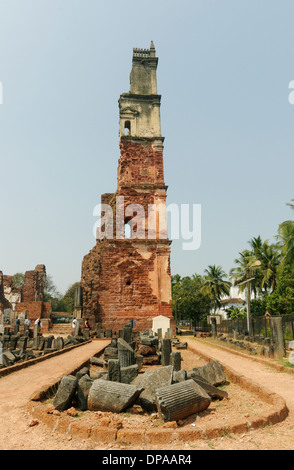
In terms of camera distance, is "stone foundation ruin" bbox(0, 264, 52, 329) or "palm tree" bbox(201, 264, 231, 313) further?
"palm tree" bbox(201, 264, 231, 313)

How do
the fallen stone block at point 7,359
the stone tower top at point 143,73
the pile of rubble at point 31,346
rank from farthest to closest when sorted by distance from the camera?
the stone tower top at point 143,73 < the pile of rubble at point 31,346 < the fallen stone block at point 7,359

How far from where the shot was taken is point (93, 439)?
3.28 meters

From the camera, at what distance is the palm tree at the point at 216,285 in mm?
42188

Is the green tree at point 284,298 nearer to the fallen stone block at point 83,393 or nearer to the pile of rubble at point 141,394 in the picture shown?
the pile of rubble at point 141,394

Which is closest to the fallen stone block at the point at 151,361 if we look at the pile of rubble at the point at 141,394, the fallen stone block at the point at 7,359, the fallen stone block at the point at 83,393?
the fallen stone block at the point at 7,359

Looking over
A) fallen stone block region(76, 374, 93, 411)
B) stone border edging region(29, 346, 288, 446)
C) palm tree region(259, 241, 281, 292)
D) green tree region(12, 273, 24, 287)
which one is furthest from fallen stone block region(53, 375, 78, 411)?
green tree region(12, 273, 24, 287)

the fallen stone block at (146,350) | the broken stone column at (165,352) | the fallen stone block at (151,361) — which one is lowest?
the fallen stone block at (151,361)

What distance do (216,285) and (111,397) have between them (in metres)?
39.5

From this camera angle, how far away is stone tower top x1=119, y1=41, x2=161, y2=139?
24.2m

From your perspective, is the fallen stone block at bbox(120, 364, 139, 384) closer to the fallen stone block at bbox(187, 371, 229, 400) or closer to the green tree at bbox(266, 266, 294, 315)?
the fallen stone block at bbox(187, 371, 229, 400)

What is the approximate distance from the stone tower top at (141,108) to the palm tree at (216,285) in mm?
24525
